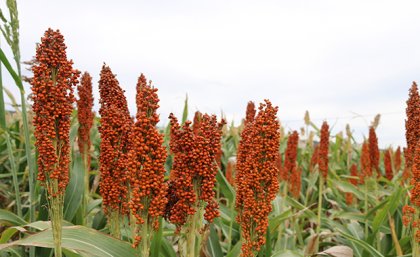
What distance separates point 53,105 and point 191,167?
685 millimetres

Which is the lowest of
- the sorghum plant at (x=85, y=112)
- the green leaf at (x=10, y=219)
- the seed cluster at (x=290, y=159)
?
the green leaf at (x=10, y=219)

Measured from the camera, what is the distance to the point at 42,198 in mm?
3654

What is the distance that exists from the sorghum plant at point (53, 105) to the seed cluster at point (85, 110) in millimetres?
1395

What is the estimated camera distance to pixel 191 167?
204cm

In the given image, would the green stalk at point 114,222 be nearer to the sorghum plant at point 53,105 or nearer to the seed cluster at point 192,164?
the sorghum plant at point 53,105

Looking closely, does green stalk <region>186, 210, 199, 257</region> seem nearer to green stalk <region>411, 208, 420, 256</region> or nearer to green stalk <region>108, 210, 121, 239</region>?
green stalk <region>108, 210, 121, 239</region>

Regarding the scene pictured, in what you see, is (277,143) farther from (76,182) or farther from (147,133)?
(76,182)

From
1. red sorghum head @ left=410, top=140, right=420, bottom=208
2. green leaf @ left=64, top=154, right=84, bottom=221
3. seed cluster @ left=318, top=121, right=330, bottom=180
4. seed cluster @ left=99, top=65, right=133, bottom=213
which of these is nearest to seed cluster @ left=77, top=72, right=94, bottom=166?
green leaf @ left=64, top=154, right=84, bottom=221

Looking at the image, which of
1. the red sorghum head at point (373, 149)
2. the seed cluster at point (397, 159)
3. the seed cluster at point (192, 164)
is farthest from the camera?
the seed cluster at point (397, 159)

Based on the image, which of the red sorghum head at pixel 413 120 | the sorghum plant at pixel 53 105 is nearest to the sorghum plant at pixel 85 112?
the sorghum plant at pixel 53 105

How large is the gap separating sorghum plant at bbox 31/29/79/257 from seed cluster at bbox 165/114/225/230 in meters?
0.52

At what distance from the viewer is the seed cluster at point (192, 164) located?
2.00m

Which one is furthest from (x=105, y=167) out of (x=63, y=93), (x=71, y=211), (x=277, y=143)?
(x=71, y=211)

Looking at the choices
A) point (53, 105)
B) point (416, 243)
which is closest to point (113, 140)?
point (53, 105)
